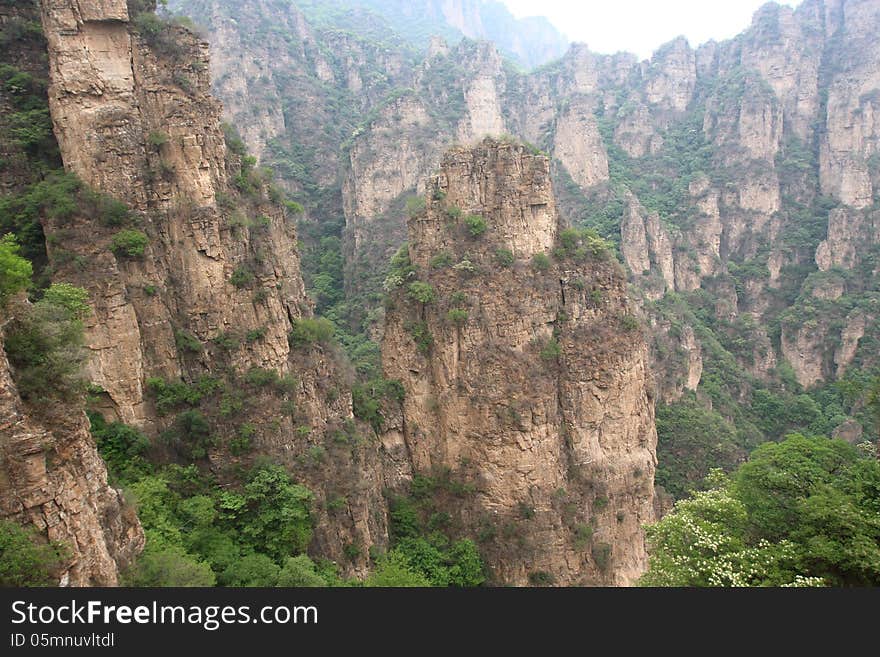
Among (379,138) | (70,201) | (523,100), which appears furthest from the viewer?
(523,100)

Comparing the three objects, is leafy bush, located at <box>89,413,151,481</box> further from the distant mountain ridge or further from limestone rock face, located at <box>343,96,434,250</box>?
the distant mountain ridge

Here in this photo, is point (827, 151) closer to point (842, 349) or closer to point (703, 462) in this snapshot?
point (842, 349)

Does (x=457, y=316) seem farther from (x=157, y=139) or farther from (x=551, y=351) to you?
(x=157, y=139)

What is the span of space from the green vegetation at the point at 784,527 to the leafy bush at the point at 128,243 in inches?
752

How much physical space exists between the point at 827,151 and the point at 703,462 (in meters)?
62.9

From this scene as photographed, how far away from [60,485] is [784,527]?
17.4m

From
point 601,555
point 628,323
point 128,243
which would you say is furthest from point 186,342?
point 601,555

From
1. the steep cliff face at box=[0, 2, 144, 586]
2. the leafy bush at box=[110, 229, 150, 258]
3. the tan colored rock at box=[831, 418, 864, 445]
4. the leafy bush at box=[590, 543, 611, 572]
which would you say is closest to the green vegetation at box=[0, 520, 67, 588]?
the steep cliff face at box=[0, 2, 144, 586]

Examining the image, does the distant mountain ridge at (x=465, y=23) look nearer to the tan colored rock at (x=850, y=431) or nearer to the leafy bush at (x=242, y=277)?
the tan colored rock at (x=850, y=431)

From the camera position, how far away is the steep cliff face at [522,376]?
91.1ft

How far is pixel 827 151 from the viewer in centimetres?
7994

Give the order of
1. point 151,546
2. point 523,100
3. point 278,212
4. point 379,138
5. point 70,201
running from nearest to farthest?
point 151,546 < point 70,201 < point 278,212 < point 379,138 < point 523,100

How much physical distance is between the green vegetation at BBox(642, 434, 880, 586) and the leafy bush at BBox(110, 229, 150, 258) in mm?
19109

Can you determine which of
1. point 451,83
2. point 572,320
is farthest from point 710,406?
point 451,83
